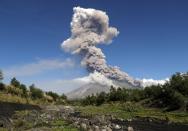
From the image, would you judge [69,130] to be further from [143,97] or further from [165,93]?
[143,97]

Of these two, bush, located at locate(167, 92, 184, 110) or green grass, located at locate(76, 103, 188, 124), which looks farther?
bush, located at locate(167, 92, 184, 110)

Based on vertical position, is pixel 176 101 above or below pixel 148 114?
above

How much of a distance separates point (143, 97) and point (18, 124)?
450ft

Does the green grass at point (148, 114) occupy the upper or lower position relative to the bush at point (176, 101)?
lower

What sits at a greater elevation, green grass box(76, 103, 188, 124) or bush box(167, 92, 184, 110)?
bush box(167, 92, 184, 110)

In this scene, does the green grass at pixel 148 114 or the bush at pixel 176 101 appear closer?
the green grass at pixel 148 114

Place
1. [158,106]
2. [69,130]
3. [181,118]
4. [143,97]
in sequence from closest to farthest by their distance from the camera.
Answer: [69,130]
[181,118]
[158,106]
[143,97]

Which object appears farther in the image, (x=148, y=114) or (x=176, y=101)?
(x=176, y=101)

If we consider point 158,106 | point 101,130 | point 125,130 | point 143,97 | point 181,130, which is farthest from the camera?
point 143,97

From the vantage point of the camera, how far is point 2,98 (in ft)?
643

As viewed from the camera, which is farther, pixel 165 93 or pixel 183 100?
pixel 165 93

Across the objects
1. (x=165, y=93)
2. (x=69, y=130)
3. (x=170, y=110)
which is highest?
(x=165, y=93)

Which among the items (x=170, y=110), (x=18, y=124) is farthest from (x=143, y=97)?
(x=18, y=124)

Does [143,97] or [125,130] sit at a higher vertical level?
[143,97]
